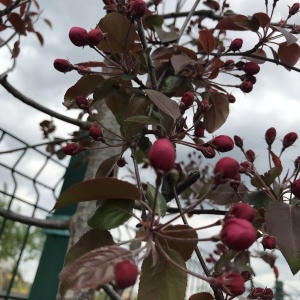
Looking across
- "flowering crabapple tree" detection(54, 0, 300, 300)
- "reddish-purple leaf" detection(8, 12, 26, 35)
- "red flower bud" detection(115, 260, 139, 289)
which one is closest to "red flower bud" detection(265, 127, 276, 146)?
"flowering crabapple tree" detection(54, 0, 300, 300)

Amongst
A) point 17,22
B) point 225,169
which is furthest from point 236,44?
point 17,22

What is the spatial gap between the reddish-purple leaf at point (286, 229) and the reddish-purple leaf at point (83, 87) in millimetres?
421

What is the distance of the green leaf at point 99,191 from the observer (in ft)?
1.69

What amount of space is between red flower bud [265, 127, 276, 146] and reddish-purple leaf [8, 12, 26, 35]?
102 centimetres

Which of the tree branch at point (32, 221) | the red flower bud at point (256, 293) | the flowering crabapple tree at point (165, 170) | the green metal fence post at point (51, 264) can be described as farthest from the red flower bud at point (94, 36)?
the green metal fence post at point (51, 264)

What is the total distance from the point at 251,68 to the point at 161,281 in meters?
0.56

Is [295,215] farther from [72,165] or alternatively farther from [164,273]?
[72,165]

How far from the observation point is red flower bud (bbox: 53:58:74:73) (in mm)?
809

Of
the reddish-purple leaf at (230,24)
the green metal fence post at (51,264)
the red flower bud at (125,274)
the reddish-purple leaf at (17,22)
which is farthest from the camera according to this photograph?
the green metal fence post at (51,264)

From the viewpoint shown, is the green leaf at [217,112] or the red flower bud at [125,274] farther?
the green leaf at [217,112]

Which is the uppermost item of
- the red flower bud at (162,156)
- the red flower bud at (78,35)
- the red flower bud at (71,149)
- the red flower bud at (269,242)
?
the red flower bud at (78,35)

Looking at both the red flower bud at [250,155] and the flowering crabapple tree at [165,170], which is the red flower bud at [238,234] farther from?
the red flower bud at [250,155]

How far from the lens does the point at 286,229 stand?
0.67 m

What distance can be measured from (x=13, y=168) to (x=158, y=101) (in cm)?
118
